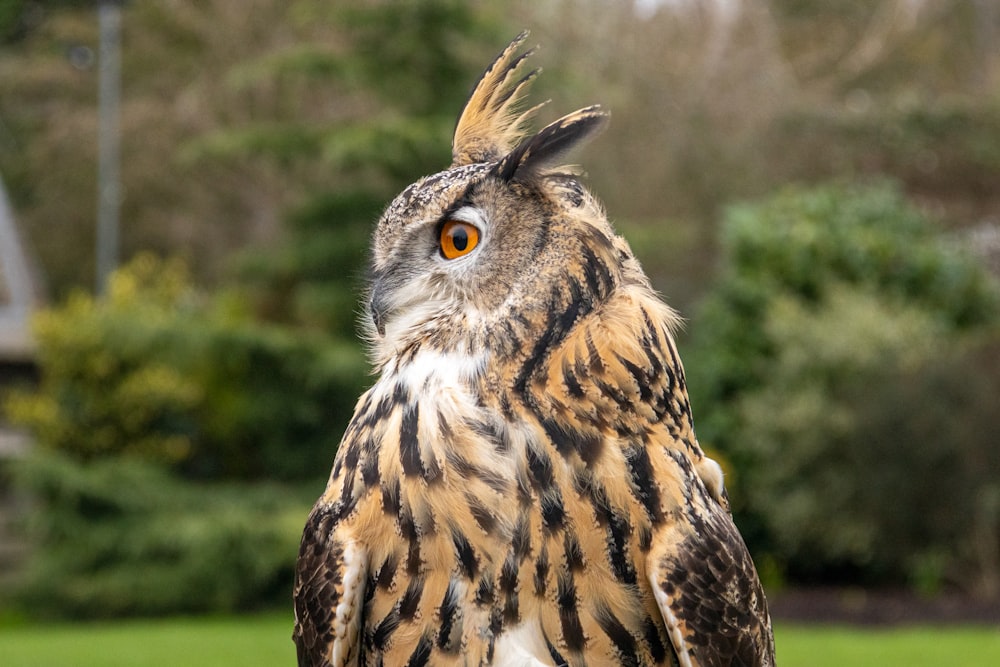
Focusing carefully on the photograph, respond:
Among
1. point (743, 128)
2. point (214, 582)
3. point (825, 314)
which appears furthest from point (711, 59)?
point (214, 582)

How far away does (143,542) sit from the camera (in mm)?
12922

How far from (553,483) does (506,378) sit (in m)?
0.21

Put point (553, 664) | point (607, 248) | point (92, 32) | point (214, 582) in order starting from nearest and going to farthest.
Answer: point (553, 664) → point (607, 248) → point (214, 582) → point (92, 32)

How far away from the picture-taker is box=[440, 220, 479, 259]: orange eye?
233 centimetres

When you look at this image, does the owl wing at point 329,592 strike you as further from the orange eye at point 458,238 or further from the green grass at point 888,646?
the green grass at point 888,646

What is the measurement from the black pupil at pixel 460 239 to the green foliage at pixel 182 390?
10820 mm

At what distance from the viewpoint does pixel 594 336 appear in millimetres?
2297

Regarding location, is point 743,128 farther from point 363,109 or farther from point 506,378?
point 506,378

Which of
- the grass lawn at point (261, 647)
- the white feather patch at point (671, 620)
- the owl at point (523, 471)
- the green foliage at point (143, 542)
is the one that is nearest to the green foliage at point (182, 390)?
the green foliage at point (143, 542)

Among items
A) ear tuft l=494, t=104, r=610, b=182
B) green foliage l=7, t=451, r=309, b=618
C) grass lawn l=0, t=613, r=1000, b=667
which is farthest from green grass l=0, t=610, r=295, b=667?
ear tuft l=494, t=104, r=610, b=182

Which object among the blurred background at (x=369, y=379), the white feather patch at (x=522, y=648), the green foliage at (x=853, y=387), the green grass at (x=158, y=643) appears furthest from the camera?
the blurred background at (x=369, y=379)

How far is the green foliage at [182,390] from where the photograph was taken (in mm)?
13266

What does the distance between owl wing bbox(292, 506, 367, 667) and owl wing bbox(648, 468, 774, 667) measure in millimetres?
541

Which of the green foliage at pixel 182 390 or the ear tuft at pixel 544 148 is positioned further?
the green foliage at pixel 182 390
